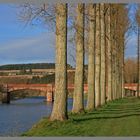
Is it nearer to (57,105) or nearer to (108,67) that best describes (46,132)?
(57,105)

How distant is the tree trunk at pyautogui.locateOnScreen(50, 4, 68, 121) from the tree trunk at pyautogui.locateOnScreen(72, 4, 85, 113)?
150 inches

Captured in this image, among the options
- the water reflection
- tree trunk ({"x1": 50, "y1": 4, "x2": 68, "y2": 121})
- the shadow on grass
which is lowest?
the water reflection

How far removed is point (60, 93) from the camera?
13.8 metres

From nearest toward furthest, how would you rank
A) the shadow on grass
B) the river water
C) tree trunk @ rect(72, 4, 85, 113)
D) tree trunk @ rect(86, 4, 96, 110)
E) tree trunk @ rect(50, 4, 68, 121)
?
tree trunk @ rect(50, 4, 68, 121) → the river water → the shadow on grass → tree trunk @ rect(72, 4, 85, 113) → tree trunk @ rect(86, 4, 96, 110)

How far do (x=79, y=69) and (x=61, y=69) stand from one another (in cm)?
460

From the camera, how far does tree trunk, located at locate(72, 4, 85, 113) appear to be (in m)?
17.8

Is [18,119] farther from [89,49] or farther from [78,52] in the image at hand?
[89,49]

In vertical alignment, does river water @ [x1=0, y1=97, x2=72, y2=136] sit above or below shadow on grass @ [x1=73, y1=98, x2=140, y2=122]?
below

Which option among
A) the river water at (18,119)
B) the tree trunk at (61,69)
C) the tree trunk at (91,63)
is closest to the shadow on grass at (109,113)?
the tree trunk at (91,63)

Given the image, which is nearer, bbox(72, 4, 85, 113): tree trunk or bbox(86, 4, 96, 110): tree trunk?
bbox(72, 4, 85, 113): tree trunk

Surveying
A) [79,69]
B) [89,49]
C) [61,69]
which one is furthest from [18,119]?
[61,69]

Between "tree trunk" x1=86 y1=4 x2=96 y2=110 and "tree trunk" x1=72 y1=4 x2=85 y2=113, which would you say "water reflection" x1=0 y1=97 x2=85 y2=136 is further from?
"tree trunk" x1=86 y1=4 x2=96 y2=110

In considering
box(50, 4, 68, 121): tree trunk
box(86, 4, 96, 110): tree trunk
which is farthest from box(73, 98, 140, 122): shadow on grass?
box(50, 4, 68, 121): tree trunk

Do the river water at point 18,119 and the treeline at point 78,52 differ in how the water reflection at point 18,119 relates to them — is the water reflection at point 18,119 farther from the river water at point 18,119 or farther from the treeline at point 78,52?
the treeline at point 78,52
